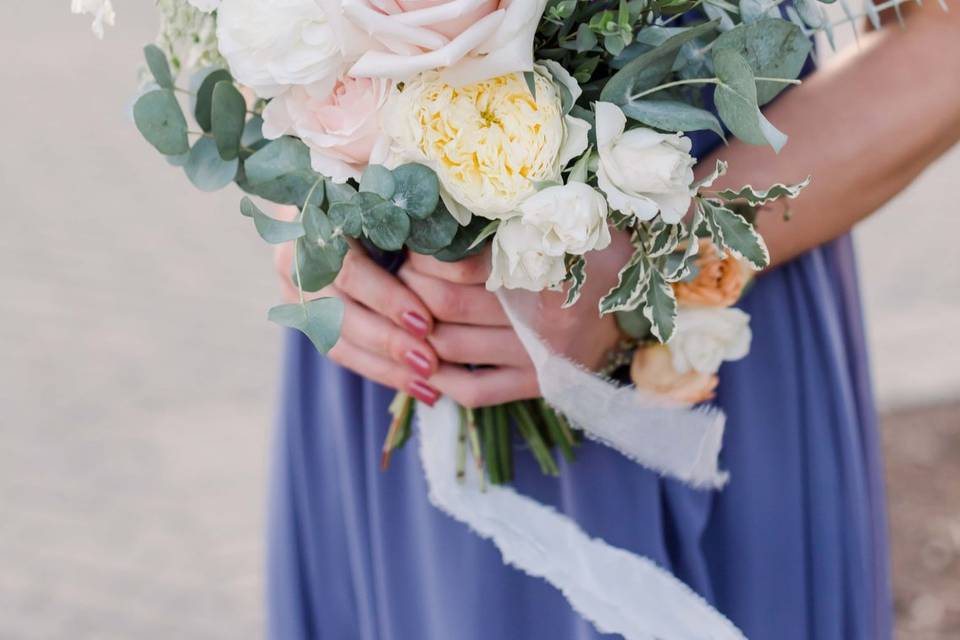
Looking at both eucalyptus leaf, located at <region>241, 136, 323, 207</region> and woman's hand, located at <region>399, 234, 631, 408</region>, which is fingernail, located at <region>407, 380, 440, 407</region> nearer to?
woman's hand, located at <region>399, 234, 631, 408</region>

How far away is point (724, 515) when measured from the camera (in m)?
1.46

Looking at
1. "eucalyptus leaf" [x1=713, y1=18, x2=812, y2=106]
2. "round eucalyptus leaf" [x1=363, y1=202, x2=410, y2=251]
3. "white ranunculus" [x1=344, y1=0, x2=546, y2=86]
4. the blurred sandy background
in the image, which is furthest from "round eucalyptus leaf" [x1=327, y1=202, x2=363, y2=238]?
the blurred sandy background

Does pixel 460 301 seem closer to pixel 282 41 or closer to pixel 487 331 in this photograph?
pixel 487 331

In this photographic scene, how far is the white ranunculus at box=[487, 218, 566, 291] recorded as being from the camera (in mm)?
982

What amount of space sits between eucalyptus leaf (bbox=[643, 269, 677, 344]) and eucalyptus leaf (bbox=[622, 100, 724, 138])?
14 cm

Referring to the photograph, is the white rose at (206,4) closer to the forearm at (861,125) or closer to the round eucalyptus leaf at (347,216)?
the round eucalyptus leaf at (347,216)

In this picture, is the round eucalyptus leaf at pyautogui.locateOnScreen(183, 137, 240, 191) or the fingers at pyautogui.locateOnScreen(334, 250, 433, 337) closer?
the round eucalyptus leaf at pyautogui.locateOnScreen(183, 137, 240, 191)

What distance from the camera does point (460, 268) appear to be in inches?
47.3

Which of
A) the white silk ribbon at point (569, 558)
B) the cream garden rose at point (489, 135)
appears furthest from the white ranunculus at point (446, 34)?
the white silk ribbon at point (569, 558)

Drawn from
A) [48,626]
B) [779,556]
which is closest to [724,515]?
[779,556]

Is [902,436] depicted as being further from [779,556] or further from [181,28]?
[181,28]

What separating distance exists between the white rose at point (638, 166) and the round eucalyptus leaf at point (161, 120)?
422 mm

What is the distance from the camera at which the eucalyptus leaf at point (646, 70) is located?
0.96 meters

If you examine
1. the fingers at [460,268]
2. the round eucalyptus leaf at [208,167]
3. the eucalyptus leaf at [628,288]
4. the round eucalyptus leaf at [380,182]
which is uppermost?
the round eucalyptus leaf at [208,167]
